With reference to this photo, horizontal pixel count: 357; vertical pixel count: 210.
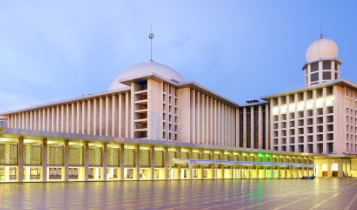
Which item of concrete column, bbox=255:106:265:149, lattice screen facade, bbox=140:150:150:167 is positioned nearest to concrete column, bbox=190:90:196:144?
lattice screen facade, bbox=140:150:150:167

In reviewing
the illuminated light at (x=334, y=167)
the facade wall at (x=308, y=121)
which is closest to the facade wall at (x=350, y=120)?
the facade wall at (x=308, y=121)

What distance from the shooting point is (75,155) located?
134 ft

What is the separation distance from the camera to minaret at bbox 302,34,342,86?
3553 inches

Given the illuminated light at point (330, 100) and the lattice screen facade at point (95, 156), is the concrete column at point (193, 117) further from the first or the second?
the illuminated light at point (330, 100)

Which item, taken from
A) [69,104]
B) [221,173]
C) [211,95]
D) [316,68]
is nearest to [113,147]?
[221,173]

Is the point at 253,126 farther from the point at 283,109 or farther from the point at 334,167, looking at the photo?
the point at 334,167

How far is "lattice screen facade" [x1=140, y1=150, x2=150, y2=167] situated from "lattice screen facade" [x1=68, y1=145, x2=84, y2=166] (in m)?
9.05

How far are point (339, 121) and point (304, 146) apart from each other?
995cm

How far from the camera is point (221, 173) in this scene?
57.8 meters

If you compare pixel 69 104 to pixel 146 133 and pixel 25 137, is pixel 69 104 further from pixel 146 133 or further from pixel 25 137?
pixel 25 137

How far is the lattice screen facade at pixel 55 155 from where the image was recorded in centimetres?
3856

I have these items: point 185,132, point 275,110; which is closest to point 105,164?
point 185,132

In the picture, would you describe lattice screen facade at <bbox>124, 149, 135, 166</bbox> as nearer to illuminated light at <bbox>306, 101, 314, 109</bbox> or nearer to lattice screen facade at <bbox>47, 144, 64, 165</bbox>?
lattice screen facade at <bbox>47, 144, 64, 165</bbox>

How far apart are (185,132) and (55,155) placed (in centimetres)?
3273
